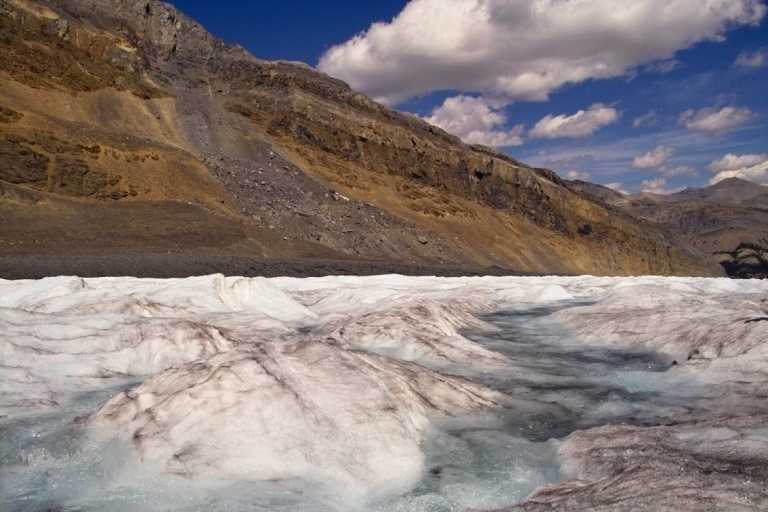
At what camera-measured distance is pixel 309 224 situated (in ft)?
142

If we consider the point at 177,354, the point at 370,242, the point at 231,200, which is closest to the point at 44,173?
the point at 231,200

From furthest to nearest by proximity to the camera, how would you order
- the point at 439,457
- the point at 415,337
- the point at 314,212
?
the point at 314,212 → the point at 415,337 → the point at 439,457

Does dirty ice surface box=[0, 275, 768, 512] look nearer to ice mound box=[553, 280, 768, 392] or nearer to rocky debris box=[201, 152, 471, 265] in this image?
ice mound box=[553, 280, 768, 392]

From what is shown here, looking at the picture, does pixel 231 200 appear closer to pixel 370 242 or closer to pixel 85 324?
pixel 370 242

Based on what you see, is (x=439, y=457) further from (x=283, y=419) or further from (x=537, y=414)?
(x=537, y=414)

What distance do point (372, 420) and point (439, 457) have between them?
730 mm

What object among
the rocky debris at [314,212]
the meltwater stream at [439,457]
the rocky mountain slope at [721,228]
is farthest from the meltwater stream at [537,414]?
the rocky mountain slope at [721,228]

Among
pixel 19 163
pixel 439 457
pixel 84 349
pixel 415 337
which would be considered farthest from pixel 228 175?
pixel 439 457

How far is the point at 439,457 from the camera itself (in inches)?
211

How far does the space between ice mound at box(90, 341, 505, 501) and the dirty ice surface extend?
0.02 meters

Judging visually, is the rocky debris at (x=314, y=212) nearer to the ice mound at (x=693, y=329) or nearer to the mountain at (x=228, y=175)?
the mountain at (x=228, y=175)

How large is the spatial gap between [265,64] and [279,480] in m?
66.4

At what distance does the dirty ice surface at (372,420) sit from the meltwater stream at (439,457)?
0.07ft

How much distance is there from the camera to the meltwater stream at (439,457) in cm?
444
